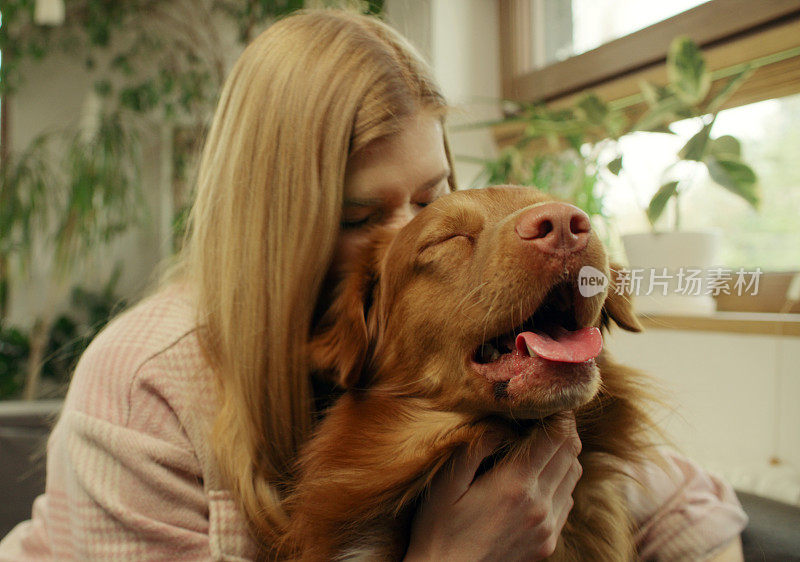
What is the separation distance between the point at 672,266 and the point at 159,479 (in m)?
0.74

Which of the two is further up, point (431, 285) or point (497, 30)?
point (497, 30)

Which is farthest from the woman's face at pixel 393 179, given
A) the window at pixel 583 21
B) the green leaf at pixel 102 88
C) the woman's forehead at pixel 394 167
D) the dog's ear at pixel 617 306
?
the green leaf at pixel 102 88

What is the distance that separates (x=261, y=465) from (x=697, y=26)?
0.87 meters

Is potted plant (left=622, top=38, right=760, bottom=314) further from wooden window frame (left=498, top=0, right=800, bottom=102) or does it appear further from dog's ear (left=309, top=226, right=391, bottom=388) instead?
dog's ear (left=309, top=226, right=391, bottom=388)

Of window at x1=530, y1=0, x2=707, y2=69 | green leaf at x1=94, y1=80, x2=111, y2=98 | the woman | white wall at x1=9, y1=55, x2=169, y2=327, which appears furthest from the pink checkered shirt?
green leaf at x1=94, y1=80, x2=111, y2=98

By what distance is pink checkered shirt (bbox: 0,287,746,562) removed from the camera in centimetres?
86

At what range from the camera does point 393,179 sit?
102 centimetres

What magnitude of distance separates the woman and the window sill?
24cm

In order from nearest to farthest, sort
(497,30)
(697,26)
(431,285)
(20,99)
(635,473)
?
(697,26), (431,285), (635,473), (497,30), (20,99)

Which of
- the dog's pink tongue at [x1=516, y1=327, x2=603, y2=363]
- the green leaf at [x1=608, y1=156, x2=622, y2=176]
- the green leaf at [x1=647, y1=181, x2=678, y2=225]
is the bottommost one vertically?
the dog's pink tongue at [x1=516, y1=327, x2=603, y2=363]

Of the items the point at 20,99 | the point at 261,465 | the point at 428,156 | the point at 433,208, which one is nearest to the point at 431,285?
the point at 433,208

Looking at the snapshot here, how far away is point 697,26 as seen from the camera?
2.43 ft

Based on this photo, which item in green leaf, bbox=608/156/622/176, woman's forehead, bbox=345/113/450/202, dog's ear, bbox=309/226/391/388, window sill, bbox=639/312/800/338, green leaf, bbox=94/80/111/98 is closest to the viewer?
window sill, bbox=639/312/800/338

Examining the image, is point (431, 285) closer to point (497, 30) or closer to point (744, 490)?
point (744, 490)
